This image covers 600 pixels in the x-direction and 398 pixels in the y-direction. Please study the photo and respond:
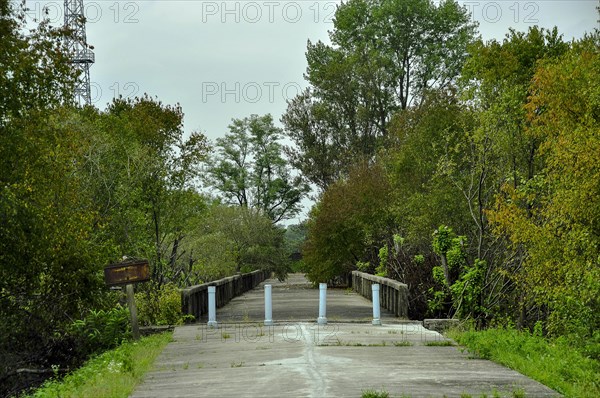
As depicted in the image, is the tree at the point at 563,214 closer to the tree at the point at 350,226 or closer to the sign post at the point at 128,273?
the sign post at the point at 128,273

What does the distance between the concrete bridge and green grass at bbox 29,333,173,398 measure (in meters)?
0.24

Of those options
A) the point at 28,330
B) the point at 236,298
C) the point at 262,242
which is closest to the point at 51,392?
the point at 28,330

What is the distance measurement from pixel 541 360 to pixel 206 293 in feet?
46.6

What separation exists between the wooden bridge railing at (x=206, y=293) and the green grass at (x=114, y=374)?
3927 millimetres

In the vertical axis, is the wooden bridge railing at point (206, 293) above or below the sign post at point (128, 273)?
below

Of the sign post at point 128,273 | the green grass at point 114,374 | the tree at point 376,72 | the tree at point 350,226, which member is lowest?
the green grass at point 114,374

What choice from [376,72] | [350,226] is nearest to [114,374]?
[350,226]

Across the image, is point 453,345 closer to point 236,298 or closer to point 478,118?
point 478,118

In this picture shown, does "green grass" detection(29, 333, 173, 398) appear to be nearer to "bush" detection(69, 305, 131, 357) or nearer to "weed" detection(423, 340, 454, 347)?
"bush" detection(69, 305, 131, 357)

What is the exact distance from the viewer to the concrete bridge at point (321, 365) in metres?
11.1

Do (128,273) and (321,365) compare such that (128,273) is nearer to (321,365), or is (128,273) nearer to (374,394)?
(321,365)

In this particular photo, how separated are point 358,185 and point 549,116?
826 inches

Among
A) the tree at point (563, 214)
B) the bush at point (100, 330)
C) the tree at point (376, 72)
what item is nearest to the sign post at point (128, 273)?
the bush at point (100, 330)

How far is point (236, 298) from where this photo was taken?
122 feet
